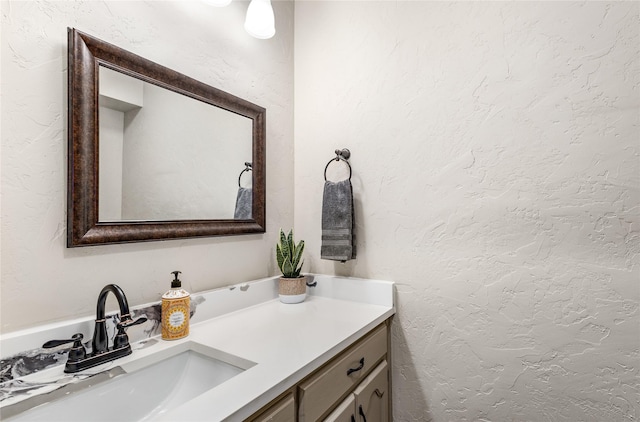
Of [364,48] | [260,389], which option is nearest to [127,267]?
[260,389]

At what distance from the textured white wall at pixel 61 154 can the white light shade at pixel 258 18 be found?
91 millimetres

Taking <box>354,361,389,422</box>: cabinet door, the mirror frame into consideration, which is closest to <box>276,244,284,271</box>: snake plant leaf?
the mirror frame

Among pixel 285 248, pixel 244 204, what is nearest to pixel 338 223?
pixel 285 248

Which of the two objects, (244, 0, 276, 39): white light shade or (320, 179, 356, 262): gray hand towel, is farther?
(320, 179, 356, 262): gray hand towel

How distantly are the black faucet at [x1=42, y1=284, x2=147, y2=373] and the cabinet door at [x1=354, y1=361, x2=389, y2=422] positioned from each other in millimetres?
734

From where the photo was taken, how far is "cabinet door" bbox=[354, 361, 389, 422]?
108 centimetres

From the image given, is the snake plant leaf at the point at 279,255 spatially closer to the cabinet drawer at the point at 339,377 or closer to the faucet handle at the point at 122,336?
the cabinet drawer at the point at 339,377

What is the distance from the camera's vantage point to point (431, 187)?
1281 mm

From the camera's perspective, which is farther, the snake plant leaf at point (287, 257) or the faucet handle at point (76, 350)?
the snake plant leaf at point (287, 257)

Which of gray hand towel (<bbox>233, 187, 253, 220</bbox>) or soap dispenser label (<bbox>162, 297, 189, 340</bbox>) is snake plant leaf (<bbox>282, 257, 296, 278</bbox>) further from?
soap dispenser label (<bbox>162, 297, 189, 340</bbox>)

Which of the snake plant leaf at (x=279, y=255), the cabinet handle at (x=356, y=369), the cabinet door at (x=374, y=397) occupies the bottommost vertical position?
the cabinet door at (x=374, y=397)

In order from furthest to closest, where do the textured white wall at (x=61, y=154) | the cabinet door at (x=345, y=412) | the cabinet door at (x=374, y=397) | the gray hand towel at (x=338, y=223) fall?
the gray hand towel at (x=338, y=223), the cabinet door at (x=374, y=397), the cabinet door at (x=345, y=412), the textured white wall at (x=61, y=154)

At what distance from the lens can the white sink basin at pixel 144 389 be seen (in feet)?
2.26

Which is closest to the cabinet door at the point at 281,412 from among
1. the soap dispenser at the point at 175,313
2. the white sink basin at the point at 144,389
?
the white sink basin at the point at 144,389
